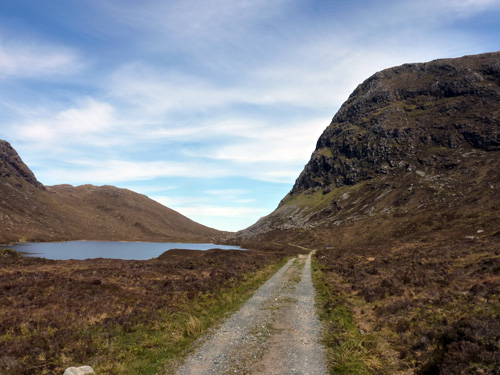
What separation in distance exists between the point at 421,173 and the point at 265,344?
15039 cm

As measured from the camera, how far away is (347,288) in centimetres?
2736

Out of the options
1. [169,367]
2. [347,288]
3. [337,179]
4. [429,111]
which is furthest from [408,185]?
[169,367]

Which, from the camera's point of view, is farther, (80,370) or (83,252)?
(83,252)

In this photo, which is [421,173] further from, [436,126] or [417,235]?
[417,235]

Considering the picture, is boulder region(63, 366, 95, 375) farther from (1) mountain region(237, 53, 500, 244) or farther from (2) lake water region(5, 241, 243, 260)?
(2) lake water region(5, 241, 243, 260)

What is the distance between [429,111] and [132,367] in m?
214

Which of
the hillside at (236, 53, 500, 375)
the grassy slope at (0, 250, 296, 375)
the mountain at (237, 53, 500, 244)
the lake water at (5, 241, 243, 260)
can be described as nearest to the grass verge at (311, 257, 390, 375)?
the hillside at (236, 53, 500, 375)

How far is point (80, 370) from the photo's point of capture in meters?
10.3

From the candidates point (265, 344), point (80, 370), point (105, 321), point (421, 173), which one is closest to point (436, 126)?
point (421, 173)

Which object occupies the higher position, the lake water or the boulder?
the boulder

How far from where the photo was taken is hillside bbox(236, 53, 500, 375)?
1187 centimetres

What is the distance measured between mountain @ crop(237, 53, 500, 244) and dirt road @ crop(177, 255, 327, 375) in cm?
5131

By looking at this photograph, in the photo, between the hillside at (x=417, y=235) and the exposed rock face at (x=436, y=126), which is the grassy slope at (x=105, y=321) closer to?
the hillside at (x=417, y=235)

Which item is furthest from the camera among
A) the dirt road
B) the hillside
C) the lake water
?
the lake water
